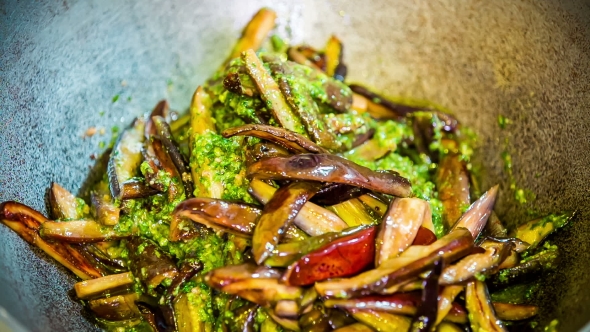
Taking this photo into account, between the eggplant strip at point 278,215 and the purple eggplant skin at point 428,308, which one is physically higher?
the eggplant strip at point 278,215

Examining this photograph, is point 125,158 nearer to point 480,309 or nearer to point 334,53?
point 334,53

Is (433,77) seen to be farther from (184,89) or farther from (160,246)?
(160,246)

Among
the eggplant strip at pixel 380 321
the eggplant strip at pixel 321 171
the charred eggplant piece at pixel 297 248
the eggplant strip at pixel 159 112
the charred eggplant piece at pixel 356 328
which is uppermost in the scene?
the eggplant strip at pixel 321 171

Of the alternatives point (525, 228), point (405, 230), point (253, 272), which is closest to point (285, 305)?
point (253, 272)

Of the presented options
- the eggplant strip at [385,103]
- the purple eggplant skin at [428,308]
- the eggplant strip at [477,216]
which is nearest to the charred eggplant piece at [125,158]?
the eggplant strip at [385,103]

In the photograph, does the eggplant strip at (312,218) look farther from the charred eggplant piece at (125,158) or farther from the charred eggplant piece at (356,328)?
the charred eggplant piece at (125,158)
